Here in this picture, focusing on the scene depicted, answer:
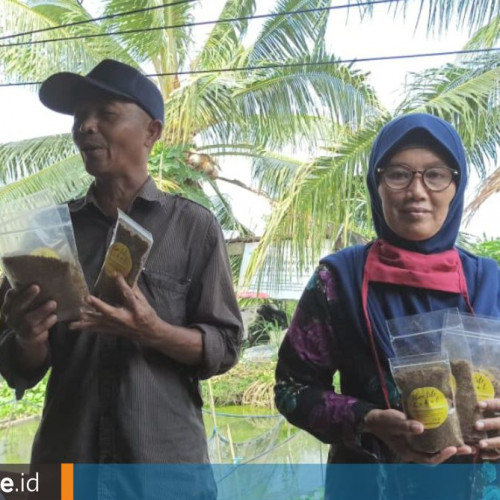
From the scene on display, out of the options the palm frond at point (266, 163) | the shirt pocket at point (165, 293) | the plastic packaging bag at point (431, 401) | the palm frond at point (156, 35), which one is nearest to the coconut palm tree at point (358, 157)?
the palm frond at point (266, 163)

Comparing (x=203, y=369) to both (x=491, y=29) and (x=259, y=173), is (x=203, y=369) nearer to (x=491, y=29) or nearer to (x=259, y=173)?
(x=491, y=29)

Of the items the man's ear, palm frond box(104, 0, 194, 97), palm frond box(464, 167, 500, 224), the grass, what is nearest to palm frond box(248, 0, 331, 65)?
palm frond box(104, 0, 194, 97)

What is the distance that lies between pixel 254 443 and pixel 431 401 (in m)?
3.15

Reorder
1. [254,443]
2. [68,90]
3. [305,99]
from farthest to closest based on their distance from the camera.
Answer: [305,99] < [254,443] < [68,90]

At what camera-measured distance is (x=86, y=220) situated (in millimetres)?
1635

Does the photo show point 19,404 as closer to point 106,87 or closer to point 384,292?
point 106,87

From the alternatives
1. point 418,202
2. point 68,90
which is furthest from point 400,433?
point 68,90

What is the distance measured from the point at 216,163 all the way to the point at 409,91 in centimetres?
287

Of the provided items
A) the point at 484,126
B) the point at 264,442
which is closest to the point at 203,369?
the point at 264,442

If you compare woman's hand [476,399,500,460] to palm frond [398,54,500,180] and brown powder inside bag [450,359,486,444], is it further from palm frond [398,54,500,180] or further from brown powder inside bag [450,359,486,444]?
palm frond [398,54,500,180]

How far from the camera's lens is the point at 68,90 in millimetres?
1641

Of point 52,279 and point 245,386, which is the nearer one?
point 52,279

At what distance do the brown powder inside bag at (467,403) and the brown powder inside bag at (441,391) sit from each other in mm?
20

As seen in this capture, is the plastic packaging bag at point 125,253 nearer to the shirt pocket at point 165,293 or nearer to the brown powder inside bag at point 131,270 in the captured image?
the brown powder inside bag at point 131,270
